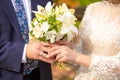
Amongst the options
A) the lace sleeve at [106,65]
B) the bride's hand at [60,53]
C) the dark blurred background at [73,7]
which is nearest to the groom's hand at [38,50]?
the bride's hand at [60,53]

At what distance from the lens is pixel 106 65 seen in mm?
2180

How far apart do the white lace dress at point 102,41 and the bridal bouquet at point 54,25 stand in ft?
0.78

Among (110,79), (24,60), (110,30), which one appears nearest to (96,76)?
(110,79)

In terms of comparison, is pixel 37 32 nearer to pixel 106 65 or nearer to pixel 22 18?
pixel 22 18

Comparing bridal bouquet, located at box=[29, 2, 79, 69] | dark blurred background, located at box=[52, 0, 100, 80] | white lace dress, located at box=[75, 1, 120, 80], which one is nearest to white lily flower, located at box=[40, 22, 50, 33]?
bridal bouquet, located at box=[29, 2, 79, 69]

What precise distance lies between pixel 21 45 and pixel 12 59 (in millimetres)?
98

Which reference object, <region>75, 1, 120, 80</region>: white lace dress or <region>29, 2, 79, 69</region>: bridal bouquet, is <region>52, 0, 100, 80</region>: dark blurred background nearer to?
<region>75, 1, 120, 80</region>: white lace dress

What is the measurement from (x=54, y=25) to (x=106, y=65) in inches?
15.2

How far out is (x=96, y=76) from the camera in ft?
7.47

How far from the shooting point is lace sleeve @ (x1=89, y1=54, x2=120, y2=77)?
7.12 feet

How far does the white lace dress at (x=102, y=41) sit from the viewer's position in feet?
7.17

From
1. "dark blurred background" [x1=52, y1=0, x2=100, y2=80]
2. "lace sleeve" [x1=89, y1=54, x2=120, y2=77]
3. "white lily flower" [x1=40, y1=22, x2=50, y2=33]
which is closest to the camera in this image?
"white lily flower" [x1=40, y1=22, x2=50, y2=33]

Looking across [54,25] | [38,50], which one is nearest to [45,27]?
[54,25]

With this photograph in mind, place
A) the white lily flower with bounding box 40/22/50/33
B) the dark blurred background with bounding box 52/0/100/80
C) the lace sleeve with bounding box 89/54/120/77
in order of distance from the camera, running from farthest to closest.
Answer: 1. the dark blurred background with bounding box 52/0/100/80
2. the lace sleeve with bounding box 89/54/120/77
3. the white lily flower with bounding box 40/22/50/33
